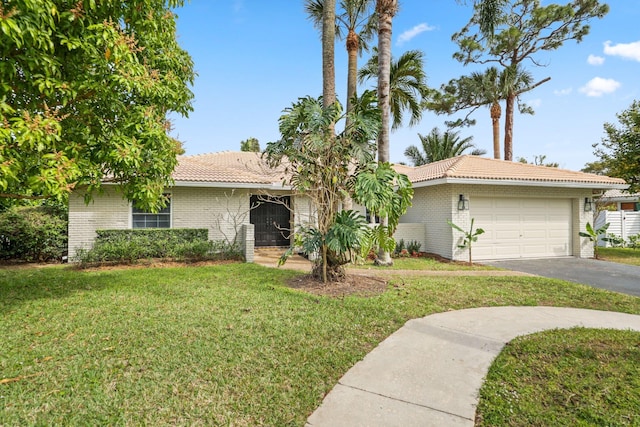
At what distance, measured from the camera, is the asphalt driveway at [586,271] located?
8.28 meters

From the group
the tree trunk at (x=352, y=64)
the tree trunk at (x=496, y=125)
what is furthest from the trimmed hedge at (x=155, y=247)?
the tree trunk at (x=496, y=125)

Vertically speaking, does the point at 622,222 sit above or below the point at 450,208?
below

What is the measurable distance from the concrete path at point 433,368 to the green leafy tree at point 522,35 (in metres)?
20.9

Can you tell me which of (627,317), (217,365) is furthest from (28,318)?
(627,317)

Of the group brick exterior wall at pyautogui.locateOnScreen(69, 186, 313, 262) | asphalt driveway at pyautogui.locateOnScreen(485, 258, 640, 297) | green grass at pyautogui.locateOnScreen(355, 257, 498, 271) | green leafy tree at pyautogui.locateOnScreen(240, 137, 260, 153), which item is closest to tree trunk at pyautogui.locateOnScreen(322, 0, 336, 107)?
brick exterior wall at pyautogui.locateOnScreen(69, 186, 313, 262)

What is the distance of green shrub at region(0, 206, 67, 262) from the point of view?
10.3 metres

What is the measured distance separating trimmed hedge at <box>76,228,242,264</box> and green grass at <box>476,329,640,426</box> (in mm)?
9146

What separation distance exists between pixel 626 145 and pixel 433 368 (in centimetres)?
1701

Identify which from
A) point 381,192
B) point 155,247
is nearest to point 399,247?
point 381,192

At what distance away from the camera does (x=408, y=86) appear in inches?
525

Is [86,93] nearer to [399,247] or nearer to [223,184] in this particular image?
[223,184]

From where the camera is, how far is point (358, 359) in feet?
12.5

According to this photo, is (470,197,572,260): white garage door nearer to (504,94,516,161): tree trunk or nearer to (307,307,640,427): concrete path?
(307,307,640,427): concrete path

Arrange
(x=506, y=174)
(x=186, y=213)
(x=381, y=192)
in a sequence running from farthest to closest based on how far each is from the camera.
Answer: (x=506, y=174) < (x=186, y=213) < (x=381, y=192)
